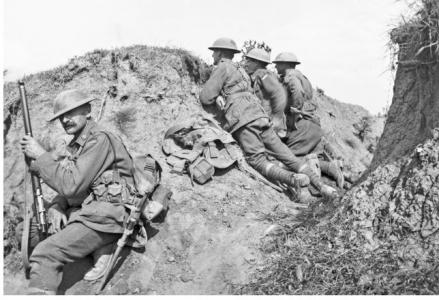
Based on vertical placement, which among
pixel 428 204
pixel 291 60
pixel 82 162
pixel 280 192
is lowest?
pixel 280 192

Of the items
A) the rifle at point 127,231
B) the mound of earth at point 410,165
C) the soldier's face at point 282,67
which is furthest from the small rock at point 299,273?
the soldier's face at point 282,67

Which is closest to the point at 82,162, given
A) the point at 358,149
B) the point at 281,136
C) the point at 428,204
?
the point at 428,204

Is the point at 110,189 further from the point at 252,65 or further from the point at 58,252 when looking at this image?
the point at 252,65

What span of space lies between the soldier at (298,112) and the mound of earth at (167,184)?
5.23 feet

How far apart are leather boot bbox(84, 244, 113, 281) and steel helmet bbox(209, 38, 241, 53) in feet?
14.5

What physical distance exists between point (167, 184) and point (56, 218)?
200cm

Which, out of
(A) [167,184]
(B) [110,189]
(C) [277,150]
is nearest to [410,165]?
(B) [110,189]

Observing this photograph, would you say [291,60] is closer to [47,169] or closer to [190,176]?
[190,176]

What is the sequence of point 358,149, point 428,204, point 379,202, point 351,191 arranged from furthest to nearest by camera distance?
point 358,149
point 351,191
point 379,202
point 428,204

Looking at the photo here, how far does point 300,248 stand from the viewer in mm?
6223

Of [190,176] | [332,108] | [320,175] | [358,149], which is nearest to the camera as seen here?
[190,176]

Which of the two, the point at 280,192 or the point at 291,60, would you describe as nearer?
the point at 280,192

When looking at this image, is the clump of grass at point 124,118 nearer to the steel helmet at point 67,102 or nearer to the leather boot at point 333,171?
the steel helmet at point 67,102

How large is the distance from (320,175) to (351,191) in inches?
140
